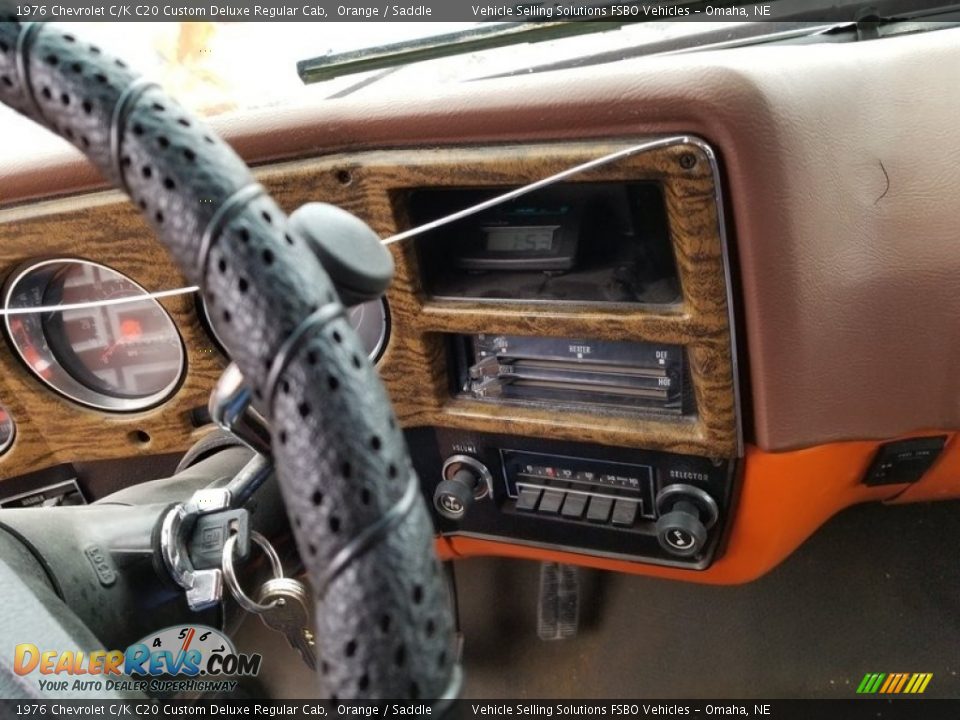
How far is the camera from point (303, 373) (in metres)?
0.32

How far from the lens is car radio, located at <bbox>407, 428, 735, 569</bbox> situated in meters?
0.97

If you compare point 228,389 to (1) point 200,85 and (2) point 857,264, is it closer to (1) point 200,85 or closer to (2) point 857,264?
(2) point 857,264

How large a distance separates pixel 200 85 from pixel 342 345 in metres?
1.25

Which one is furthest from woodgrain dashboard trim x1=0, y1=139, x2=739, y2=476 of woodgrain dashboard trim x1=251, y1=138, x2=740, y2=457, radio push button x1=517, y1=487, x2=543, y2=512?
radio push button x1=517, y1=487, x2=543, y2=512

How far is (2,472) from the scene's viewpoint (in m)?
1.32

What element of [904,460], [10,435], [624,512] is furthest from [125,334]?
[904,460]

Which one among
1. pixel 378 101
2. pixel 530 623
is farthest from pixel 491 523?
pixel 378 101

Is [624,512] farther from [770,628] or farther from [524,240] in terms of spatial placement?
[770,628]

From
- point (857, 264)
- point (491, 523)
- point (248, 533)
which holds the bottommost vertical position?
point (491, 523)

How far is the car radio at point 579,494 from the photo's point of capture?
38.1 inches

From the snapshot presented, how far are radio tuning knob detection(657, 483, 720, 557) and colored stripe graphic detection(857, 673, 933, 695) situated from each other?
2.08 ft

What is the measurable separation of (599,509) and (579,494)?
4 centimetres

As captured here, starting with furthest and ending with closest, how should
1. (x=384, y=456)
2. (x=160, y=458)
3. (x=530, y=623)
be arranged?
1. (x=530, y=623)
2. (x=160, y=458)
3. (x=384, y=456)

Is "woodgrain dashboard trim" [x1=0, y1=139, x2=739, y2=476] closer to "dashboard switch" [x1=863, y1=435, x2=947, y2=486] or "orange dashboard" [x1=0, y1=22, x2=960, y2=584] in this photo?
"orange dashboard" [x1=0, y1=22, x2=960, y2=584]
